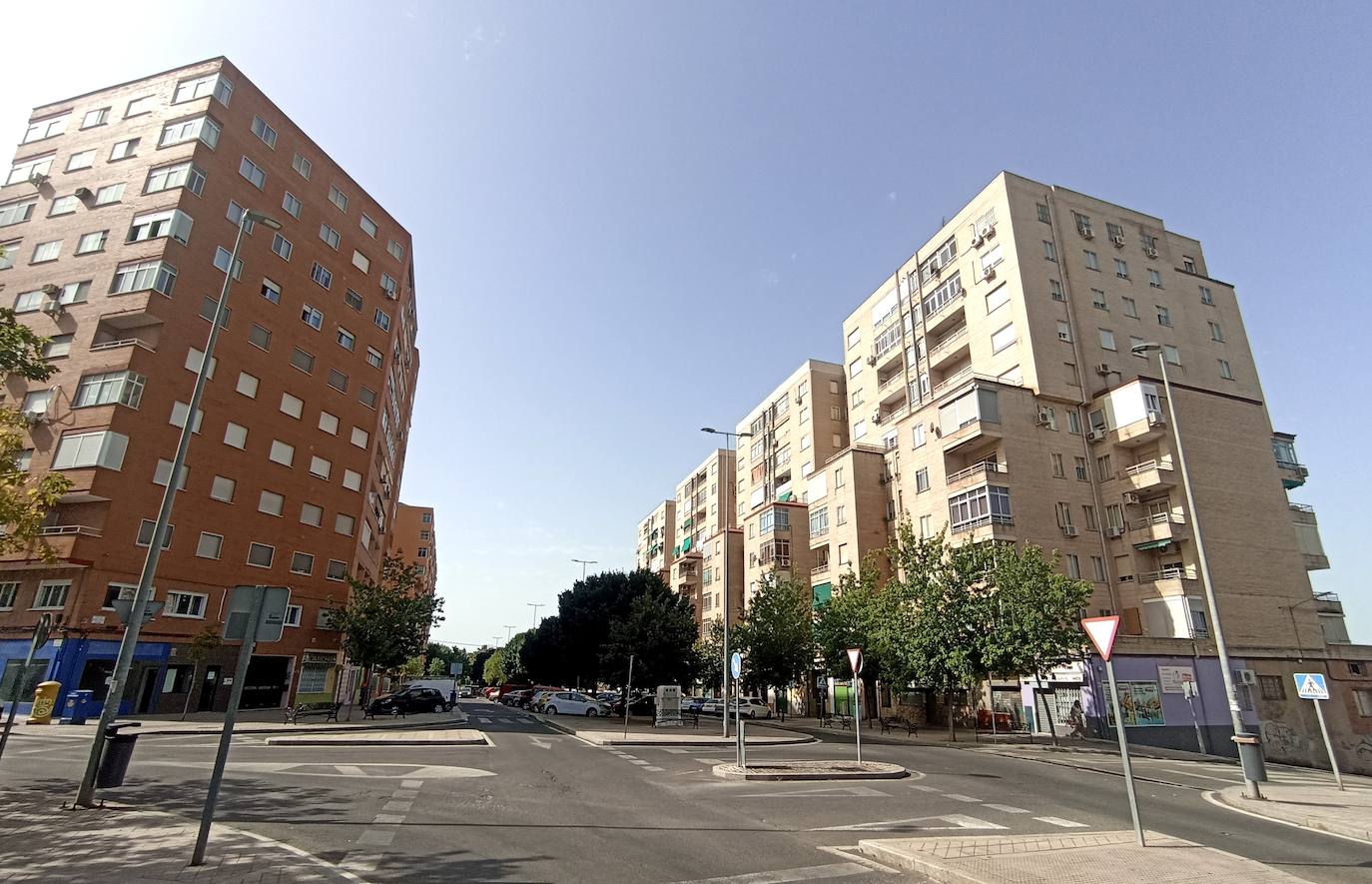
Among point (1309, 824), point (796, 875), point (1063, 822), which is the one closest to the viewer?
point (796, 875)

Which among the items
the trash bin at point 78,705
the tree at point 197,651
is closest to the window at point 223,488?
the tree at point 197,651

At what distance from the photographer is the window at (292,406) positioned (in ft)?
125

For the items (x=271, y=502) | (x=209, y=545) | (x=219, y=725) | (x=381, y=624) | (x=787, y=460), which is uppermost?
(x=787, y=460)

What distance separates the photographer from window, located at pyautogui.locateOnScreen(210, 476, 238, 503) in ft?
111

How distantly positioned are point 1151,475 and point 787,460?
107 feet

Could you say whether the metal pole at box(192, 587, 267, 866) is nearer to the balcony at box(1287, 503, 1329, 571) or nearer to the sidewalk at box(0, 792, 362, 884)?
the sidewalk at box(0, 792, 362, 884)

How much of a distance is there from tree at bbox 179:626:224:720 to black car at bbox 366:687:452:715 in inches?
305

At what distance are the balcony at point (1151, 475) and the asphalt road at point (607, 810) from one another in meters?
21.9

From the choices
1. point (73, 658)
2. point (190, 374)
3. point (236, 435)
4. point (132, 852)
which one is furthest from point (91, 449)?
point (132, 852)

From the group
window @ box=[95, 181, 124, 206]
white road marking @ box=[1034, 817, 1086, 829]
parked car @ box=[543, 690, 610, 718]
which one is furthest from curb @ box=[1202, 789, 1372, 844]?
window @ box=[95, 181, 124, 206]

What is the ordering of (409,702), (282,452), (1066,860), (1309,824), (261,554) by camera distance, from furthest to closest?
(282,452), (409,702), (261,554), (1309,824), (1066,860)

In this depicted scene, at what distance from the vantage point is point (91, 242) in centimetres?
3519

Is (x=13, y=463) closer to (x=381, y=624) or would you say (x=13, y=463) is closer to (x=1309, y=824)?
(x=381, y=624)

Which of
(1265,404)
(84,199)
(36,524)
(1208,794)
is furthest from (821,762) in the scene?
(84,199)
